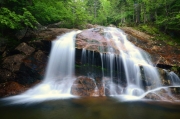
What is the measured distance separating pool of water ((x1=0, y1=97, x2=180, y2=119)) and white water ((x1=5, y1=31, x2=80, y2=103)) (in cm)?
151

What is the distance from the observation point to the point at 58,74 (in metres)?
11.4

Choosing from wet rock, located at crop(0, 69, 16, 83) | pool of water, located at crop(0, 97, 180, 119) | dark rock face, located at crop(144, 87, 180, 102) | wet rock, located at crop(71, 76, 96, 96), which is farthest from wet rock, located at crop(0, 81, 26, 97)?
dark rock face, located at crop(144, 87, 180, 102)

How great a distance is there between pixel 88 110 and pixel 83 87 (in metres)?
3.37

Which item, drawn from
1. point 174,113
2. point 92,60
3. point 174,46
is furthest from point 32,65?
point 174,46

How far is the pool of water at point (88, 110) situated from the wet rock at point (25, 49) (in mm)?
4291

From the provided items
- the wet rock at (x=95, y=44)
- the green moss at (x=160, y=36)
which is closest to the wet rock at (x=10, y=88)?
the wet rock at (x=95, y=44)

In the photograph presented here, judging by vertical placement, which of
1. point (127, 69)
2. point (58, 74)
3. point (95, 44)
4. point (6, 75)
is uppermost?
point (95, 44)

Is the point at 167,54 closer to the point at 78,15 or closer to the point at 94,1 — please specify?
the point at 78,15

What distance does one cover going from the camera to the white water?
30.6 feet

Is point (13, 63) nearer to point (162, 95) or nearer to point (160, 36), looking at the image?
point (162, 95)

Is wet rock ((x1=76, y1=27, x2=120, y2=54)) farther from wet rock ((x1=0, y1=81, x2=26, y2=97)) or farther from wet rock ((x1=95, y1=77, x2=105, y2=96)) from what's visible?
wet rock ((x1=0, y1=81, x2=26, y2=97))

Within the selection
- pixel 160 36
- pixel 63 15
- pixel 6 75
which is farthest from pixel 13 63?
pixel 160 36

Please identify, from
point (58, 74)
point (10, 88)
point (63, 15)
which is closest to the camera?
point (10, 88)

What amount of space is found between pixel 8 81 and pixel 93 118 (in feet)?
22.7
